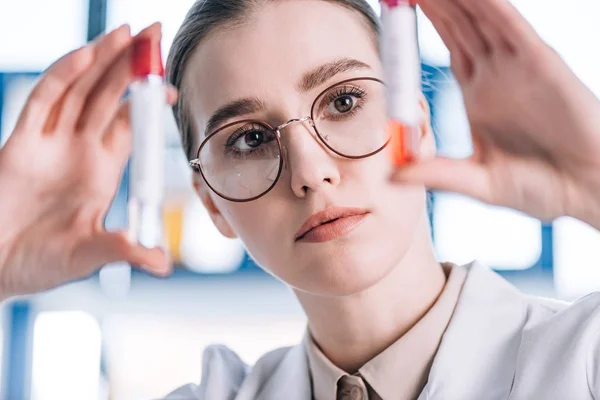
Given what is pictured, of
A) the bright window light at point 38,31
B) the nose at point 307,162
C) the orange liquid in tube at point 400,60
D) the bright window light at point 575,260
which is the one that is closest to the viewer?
the orange liquid in tube at point 400,60

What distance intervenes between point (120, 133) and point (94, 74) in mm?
106

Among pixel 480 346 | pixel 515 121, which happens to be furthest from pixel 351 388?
pixel 515 121

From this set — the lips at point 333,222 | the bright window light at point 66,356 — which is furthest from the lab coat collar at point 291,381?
the bright window light at point 66,356

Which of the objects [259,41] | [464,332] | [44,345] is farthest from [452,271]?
[44,345]

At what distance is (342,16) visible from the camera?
4.14 ft

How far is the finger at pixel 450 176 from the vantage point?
93 cm

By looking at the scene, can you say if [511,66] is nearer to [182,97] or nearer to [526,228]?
[182,97]

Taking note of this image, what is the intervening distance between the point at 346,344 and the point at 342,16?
0.58m

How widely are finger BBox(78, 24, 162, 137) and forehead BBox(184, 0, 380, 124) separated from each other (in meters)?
0.16

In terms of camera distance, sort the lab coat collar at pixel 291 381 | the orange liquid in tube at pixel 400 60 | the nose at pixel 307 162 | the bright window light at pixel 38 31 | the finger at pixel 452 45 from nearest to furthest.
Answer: the orange liquid in tube at pixel 400 60
the finger at pixel 452 45
the nose at pixel 307 162
the lab coat collar at pixel 291 381
the bright window light at pixel 38 31

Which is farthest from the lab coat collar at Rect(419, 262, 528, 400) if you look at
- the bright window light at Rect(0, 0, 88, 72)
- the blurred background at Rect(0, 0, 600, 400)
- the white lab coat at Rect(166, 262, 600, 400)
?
the bright window light at Rect(0, 0, 88, 72)

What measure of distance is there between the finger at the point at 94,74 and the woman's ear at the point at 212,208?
317 millimetres

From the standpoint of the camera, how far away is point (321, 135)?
1.15 m

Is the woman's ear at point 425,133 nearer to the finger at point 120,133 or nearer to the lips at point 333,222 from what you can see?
the lips at point 333,222
